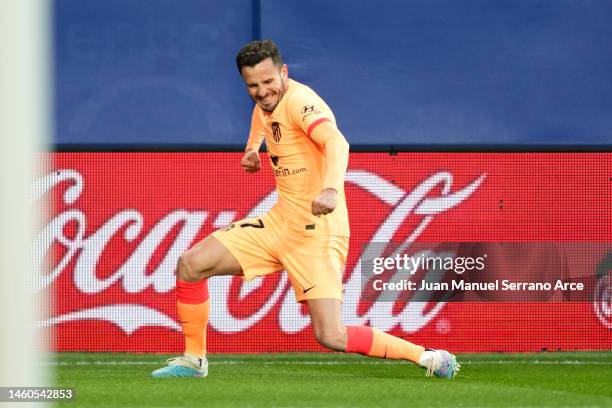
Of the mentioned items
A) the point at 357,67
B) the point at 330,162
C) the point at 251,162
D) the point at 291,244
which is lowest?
the point at 291,244

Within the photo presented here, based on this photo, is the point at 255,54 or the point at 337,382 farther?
the point at 337,382

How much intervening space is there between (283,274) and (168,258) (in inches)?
26.4

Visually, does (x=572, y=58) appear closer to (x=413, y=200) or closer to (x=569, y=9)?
(x=569, y=9)

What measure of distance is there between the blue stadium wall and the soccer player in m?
3.33

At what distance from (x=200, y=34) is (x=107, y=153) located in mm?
1929

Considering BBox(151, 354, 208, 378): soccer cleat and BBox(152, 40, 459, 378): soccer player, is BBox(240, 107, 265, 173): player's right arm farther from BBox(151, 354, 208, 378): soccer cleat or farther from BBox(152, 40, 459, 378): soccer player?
BBox(151, 354, 208, 378): soccer cleat

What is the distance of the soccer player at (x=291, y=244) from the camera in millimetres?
5383

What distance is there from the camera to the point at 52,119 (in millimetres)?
8859

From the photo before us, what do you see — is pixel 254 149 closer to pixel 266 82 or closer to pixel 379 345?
pixel 266 82

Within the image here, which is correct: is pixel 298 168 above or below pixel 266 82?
below

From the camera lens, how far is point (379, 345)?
5539 mm

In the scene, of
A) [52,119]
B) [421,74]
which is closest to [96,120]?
[52,119]

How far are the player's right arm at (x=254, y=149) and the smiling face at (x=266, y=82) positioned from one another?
35 cm

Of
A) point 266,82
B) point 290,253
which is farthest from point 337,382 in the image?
point 266,82
